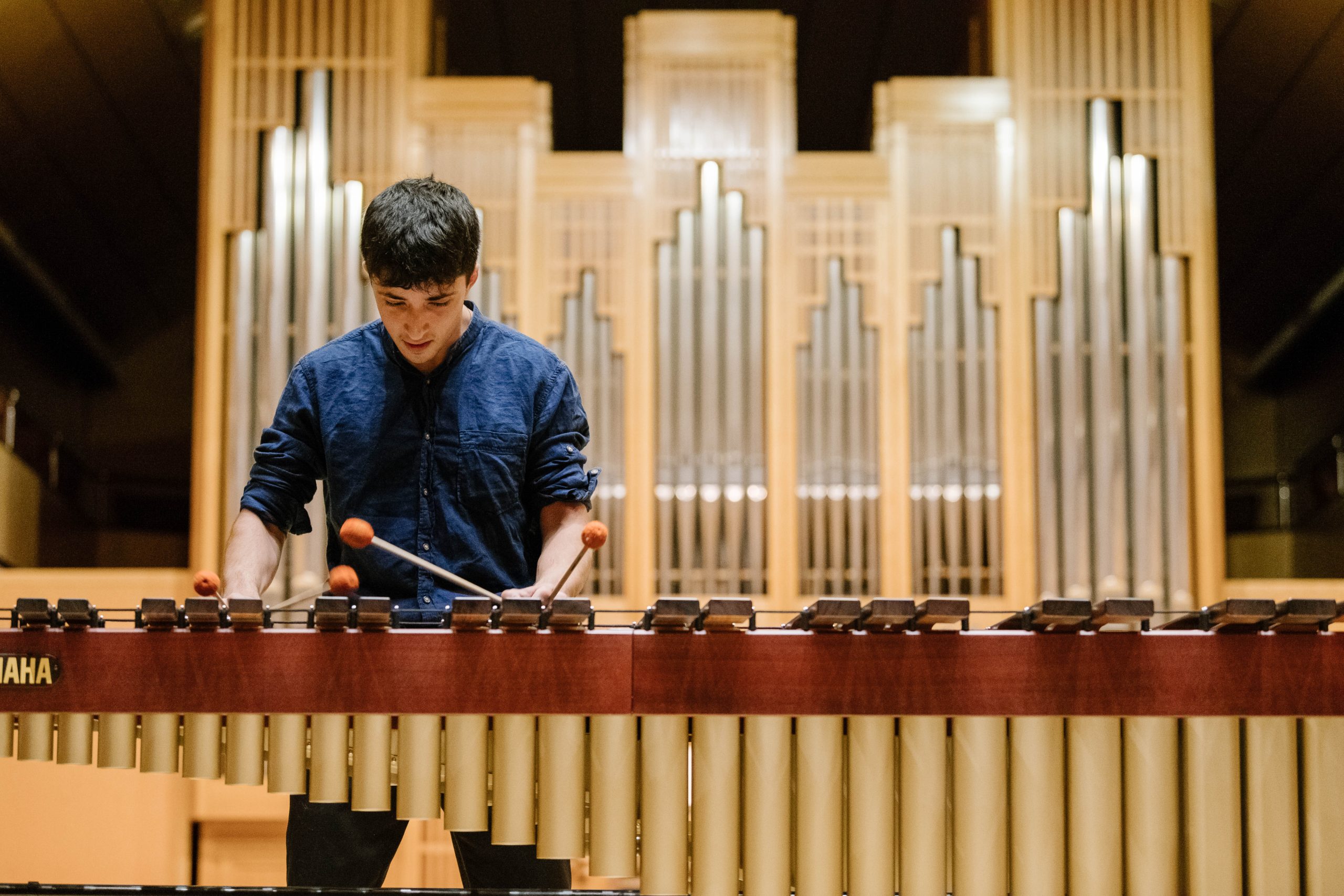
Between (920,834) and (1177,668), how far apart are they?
476mm

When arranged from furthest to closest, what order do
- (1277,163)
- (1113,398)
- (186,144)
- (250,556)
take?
1. (186,144)
2. (1277,163)
3. (1113,398)
4. (250,556)

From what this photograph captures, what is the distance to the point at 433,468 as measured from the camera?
230 centimetres

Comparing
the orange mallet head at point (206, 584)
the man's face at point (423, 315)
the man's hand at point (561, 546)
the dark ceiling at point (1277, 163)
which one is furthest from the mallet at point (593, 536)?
the dark ceiling at point (1277, 163)

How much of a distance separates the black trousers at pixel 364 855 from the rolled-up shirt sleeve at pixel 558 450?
1.94 ft

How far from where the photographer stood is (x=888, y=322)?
514cm

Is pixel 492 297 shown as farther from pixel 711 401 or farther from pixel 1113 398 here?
pixel 1113 398

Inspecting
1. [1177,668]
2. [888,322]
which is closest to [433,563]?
[1177,668]

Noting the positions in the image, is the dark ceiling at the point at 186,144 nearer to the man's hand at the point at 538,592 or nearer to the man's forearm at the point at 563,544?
the man's forearm at the point at 563,544

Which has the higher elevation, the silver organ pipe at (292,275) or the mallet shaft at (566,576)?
the silver organ pipe at (292,275)

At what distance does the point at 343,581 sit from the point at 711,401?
316cm

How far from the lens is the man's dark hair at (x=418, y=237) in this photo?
207 cm

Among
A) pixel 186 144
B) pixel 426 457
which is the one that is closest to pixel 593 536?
pixel 426 457

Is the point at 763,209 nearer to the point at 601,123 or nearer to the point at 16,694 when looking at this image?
the point at 601,123

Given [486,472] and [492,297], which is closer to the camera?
[486,472]
